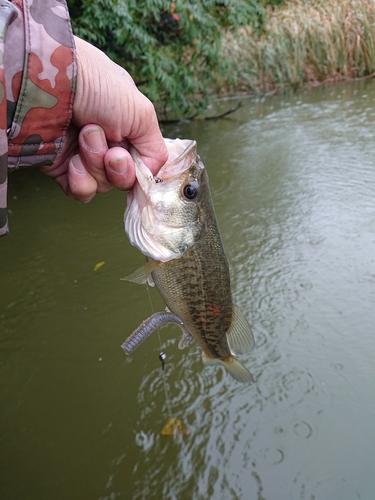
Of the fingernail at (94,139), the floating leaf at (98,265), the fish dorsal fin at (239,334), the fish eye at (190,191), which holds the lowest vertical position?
the floating leaf at (98,265)

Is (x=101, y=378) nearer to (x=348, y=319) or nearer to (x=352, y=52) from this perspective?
(x=348, y=319)

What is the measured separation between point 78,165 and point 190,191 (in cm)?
43

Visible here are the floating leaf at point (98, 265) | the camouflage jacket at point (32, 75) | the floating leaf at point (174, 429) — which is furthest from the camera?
the floating leaf at point (98, 265)

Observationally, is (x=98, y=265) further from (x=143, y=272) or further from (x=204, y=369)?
(x=143, y=272)

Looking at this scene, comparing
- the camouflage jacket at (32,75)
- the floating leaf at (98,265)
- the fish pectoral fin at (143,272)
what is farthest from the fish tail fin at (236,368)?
the floating leaf at (98,265)

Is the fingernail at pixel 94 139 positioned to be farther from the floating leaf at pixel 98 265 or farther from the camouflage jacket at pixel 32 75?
the floating leaf at pixel 98 265

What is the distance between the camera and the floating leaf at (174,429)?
2307 millimetres

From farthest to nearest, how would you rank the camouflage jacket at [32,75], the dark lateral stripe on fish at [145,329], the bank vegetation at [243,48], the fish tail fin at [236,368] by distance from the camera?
the bank vegetation at [243,48] < the fish tail fin at [236,368] < the dark lateral stripe on fish at [145,329] < the camouflage jacket at [32,75]

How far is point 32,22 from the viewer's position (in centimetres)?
137

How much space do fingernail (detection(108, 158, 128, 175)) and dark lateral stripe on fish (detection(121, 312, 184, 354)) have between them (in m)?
0.53

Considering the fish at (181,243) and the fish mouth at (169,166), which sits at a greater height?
the fish mouth at (169,166)

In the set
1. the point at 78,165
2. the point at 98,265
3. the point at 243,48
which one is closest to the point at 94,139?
the point at 78,165

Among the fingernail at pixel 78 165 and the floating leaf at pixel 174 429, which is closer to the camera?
the fingernail at pixel 78 165

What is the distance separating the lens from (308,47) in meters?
9.57
